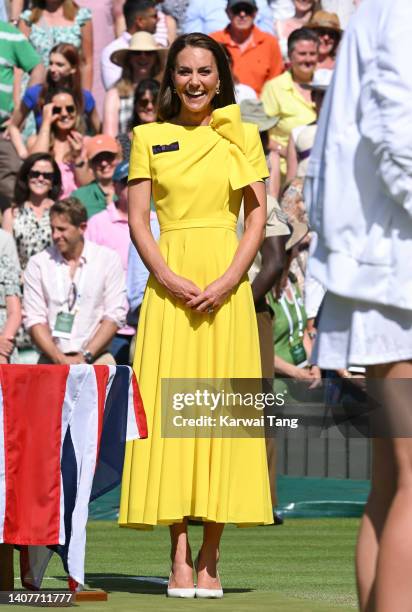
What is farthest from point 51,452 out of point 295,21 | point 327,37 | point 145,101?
point 295,21

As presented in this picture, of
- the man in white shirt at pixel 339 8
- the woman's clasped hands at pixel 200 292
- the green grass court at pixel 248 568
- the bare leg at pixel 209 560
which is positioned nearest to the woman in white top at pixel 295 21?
the man in white shirt at pixel 339 8

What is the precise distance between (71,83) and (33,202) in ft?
6.78

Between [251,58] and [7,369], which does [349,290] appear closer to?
[7,369]

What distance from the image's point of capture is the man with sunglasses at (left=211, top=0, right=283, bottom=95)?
52.5ft

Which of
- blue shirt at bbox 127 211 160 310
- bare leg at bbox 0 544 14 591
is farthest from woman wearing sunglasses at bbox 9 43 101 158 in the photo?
bare leg at bbox 0 544 14 591

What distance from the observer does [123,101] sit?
15.0 meters

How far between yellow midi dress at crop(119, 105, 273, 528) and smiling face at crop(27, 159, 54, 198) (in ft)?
17.5

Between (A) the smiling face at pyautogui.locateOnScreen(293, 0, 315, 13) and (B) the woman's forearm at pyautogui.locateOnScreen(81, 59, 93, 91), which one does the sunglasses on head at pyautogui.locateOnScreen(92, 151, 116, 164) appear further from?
(A) the smiling face at pyautogui.locateOnScreen(293, 0, 315, 13)

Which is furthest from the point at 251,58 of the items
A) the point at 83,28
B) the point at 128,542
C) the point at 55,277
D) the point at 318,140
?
the point at 318,140

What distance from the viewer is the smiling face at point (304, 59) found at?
15422 millimetres

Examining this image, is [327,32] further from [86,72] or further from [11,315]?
[11,315]

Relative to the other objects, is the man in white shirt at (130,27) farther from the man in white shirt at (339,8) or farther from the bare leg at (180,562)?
the bare leg at (180,562)

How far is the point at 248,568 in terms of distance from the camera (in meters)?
8.53

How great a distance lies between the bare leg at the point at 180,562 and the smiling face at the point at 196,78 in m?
1.84
